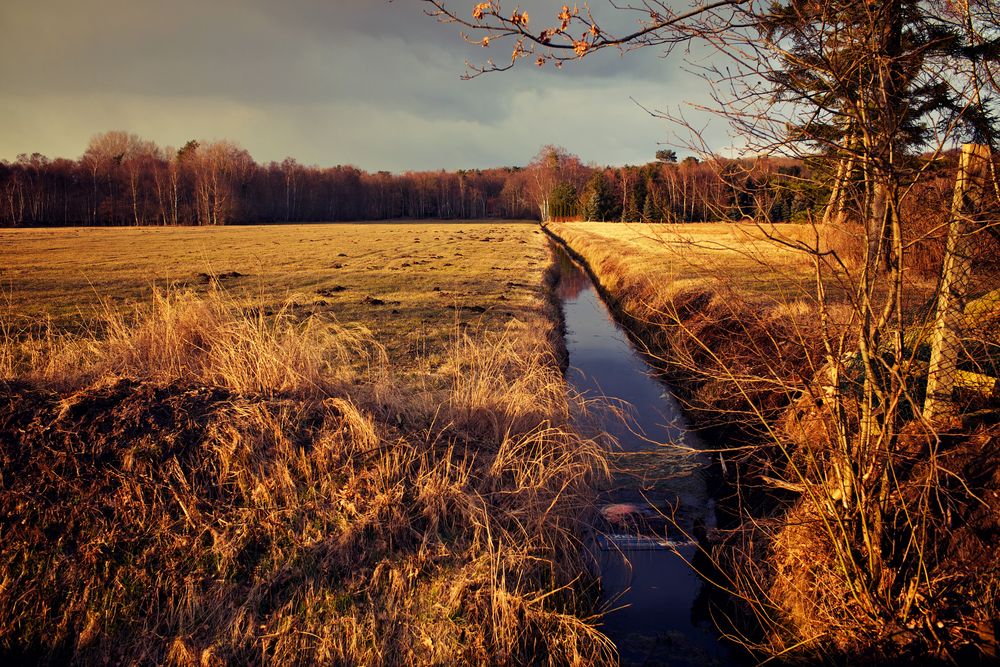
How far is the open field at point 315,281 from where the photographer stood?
13641 mm

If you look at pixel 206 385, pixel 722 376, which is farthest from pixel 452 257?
pixel 722 376

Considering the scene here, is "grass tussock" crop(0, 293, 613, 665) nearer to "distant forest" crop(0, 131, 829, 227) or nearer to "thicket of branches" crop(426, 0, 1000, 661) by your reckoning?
"thicket of branches" crop(426, 0, 1000, 661)

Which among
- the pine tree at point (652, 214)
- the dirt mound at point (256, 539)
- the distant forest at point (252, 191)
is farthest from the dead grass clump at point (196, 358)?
the distant forest at point (252, 191)

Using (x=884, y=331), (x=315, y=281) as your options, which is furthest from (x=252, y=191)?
(x=884, y=331)

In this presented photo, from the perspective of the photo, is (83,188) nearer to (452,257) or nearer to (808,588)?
(452,257)

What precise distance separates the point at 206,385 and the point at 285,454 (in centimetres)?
137

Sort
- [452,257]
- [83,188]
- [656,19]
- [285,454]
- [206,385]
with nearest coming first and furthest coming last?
1. [656,19]
2. [285,454]
3. [206,385]
4. [452,257]
5. [83,188]

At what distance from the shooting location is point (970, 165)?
3.66 m

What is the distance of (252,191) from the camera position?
87438mm

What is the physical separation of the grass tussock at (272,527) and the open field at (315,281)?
7.98 ft

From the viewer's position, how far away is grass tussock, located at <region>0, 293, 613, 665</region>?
3.99 metres

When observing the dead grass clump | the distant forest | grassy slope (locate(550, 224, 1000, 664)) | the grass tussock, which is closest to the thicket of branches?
grassy slope (locate(550, 224, 1000, 664))

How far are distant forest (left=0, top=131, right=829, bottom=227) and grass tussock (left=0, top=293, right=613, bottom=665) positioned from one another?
1175 inches

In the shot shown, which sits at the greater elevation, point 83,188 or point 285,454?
point 83,188
